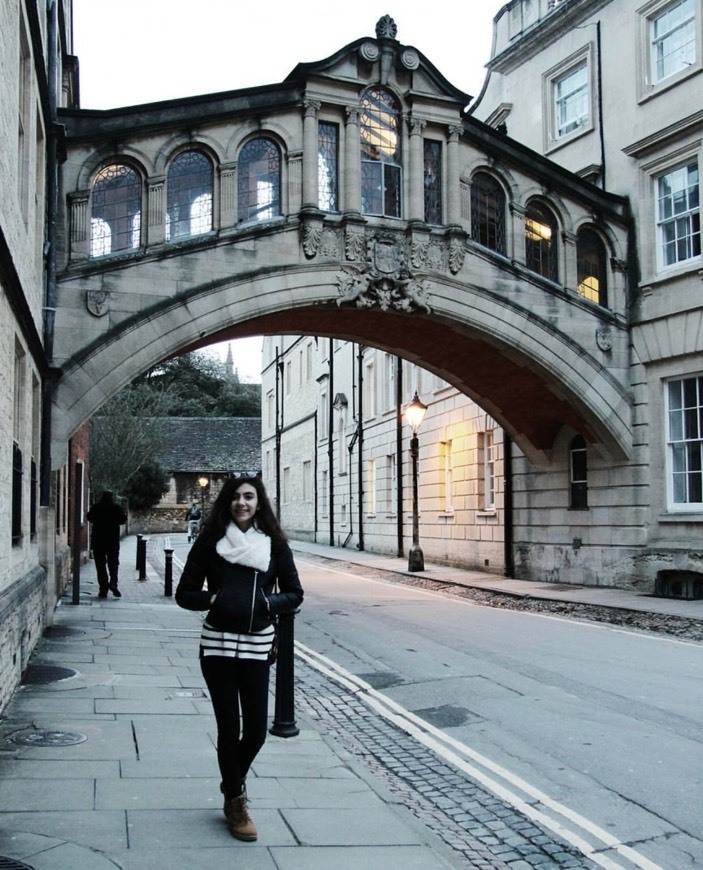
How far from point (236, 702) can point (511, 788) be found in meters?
2.08

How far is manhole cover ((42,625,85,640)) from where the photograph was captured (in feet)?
39.6

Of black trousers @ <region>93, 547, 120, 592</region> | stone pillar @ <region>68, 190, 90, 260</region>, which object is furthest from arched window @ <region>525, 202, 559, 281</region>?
black trousers @ <region>93, 547, 120, 592</region>

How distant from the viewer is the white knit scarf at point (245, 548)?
4.90 metres

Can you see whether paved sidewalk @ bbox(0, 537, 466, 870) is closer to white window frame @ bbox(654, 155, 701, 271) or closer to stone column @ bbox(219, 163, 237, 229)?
stone column @ bbox(219, 163, 237, 229)

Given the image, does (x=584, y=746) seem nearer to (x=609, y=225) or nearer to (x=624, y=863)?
(x=624, y=863)

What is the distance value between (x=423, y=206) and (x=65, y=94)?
7726mm

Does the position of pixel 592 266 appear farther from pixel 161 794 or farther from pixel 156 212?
pixel 161 794

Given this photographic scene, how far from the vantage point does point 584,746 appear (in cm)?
687

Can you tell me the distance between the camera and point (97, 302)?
51.3 ft

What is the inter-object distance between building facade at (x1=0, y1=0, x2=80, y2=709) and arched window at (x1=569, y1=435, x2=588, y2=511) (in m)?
11.0

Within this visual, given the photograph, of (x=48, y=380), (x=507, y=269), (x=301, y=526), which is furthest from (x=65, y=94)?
(x=301, y=526)

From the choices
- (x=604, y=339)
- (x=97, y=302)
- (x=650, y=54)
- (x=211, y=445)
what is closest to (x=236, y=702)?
(x=97, y=302)

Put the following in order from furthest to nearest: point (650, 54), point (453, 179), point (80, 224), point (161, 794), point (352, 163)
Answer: point (650, 54)
point (453, 179)
point (352, 163)
point (80, 224)
point (161, 794)

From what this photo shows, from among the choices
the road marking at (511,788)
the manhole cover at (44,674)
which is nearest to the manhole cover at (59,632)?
the manhole cover at (44,674)
